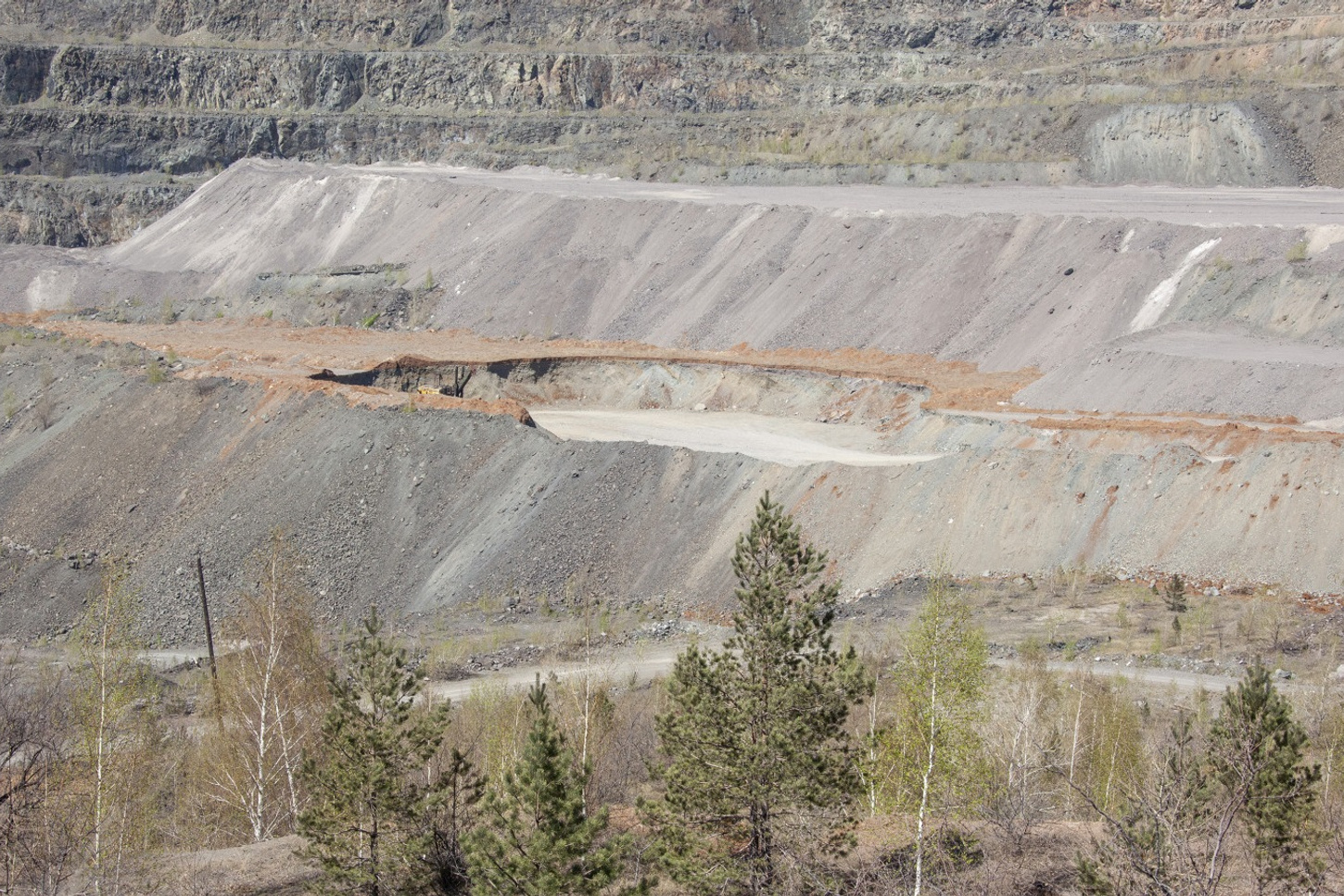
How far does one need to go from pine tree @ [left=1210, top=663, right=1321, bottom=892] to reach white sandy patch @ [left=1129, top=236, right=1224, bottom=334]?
32.1 meters

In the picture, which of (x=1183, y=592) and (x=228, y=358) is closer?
(x=1183, y=592)

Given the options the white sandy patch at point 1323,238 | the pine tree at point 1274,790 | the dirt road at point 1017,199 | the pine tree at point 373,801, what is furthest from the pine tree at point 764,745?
the dirt road at point 1017,199

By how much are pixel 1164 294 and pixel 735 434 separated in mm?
14253

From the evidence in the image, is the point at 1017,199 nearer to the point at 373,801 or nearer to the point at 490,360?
the point at 490,360

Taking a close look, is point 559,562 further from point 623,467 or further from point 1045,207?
point 1045,207

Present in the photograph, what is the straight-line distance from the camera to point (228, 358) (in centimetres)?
5397

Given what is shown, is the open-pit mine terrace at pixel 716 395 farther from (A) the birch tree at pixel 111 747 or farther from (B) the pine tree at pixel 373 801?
(A) the birch tree at pixel 111 747

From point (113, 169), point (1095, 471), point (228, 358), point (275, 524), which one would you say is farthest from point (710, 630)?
point (113, 169)

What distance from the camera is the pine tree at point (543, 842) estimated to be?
1612 cm

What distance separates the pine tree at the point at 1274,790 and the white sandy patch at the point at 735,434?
2164cm

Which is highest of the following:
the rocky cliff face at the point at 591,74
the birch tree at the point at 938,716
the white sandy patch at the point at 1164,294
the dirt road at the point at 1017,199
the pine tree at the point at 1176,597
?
the rocky cliff face at the point at 591,74

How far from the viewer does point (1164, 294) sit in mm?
49750

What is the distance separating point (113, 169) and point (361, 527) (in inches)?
2250

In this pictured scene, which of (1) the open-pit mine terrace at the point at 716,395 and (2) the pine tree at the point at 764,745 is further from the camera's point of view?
(1) the open-pit mine terrace at the point at 716,395
